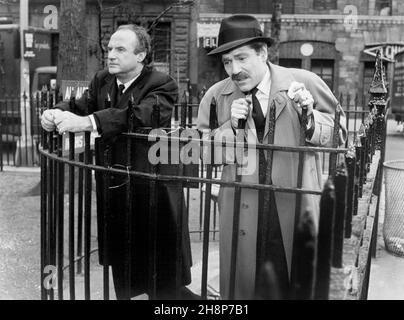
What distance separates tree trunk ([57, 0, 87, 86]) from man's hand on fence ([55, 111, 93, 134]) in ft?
15.1

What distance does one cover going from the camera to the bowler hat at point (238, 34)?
102 inches

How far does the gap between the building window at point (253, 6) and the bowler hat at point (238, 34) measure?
2229 centimetres

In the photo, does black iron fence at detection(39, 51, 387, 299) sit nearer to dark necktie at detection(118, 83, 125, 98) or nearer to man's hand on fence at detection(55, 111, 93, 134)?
man's hand on fence at detection(55, 111, 93, 134)

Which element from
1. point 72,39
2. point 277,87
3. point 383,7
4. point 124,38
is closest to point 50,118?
point 124,38

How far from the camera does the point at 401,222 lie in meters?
5.00

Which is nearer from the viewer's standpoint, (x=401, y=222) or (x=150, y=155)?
(x=150, y=155)

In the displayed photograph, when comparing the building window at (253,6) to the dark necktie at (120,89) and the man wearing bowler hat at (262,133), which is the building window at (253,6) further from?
the man wearing bowler hat at (262,133)

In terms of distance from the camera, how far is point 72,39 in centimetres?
708

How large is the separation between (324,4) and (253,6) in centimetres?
323

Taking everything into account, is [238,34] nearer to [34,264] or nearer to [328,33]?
[34,264]

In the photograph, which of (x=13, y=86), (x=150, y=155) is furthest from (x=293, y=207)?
(x=13, y=86)
